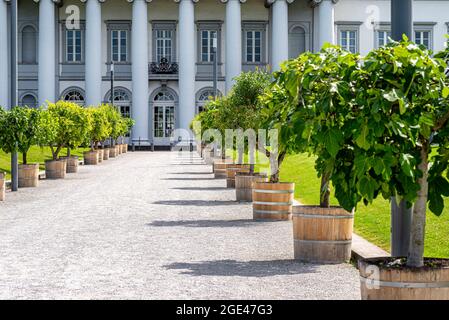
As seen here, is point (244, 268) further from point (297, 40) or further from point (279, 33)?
point (297, 40)

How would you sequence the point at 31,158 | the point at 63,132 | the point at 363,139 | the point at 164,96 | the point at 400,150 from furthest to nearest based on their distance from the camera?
the point at 164,96
the point at 31,158
the point at 63,132
the point at 400,150
the point at 363,139

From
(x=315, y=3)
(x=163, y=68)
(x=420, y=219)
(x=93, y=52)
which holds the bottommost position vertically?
(x=420, y=219)

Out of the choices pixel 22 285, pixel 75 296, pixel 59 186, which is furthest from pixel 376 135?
pixel 59 186

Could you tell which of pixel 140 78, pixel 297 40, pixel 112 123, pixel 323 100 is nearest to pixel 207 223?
pixel 323 100

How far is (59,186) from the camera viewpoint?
27.5 metres

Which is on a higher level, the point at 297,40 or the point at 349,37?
the point at 349,37

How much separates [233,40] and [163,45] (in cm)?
685

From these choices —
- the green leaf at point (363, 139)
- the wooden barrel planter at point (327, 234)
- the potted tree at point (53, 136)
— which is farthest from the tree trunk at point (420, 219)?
the potted tree at point (53, 136)

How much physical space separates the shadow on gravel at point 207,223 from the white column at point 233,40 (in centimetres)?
5265

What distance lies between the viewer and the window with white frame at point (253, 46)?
2899 inches

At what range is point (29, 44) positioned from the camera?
72.4 metres

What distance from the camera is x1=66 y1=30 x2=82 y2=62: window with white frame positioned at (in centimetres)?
7250

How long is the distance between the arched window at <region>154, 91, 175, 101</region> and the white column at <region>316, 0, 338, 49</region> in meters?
12.6

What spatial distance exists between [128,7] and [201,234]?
60.8 m
